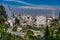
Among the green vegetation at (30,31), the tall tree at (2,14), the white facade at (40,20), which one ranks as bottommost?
the green vegetation at (30,31)

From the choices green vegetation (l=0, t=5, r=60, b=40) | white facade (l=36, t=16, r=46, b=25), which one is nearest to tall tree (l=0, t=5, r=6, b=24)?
green vegetation (l=0, t=5, r=60, b=40)

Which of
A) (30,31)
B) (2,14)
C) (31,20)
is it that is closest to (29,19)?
(31,20)

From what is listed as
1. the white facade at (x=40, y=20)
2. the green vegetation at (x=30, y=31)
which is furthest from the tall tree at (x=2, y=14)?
the white facade at (x=40, y=20)

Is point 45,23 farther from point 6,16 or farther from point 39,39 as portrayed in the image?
point 6,16

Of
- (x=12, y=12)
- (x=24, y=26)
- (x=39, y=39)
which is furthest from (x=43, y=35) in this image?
(x=12, y=12)

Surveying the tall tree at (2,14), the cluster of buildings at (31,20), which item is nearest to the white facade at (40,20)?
the cluster of buildings at (31,20)

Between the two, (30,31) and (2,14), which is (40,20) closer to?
(30,31)

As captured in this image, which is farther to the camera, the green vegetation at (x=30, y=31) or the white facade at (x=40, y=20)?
the white facade at (x=40, y=20)

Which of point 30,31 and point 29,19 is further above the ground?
point 29,19

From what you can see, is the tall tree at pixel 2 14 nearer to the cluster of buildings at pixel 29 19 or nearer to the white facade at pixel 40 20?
the cluster of buildings at pixel 29 19

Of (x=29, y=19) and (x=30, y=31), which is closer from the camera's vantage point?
(x=30, y=31)

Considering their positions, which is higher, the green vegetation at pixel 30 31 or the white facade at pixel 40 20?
the white facade at pixel 40 20
